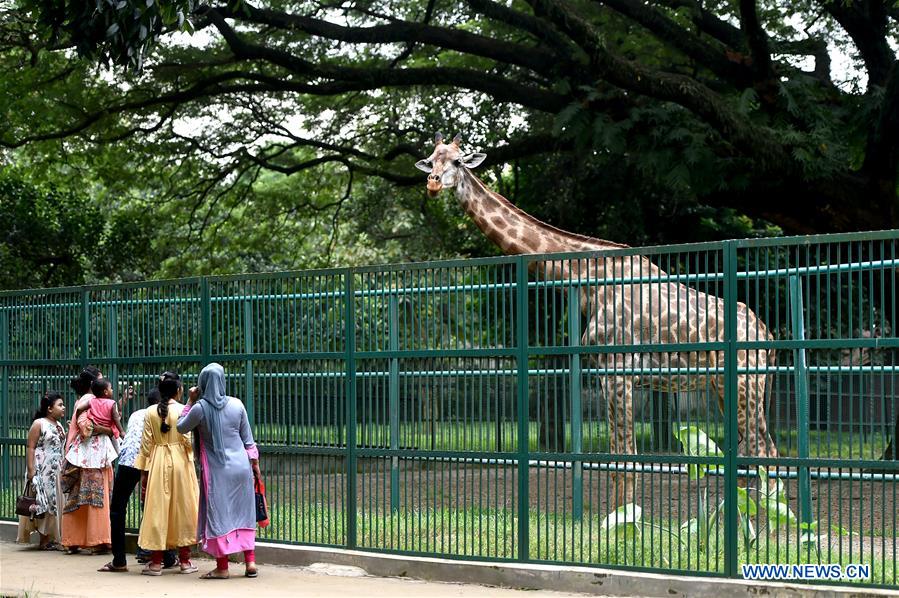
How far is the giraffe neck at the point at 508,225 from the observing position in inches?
510

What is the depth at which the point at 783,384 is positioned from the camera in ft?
29.7

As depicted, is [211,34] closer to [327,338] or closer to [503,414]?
[327,338]

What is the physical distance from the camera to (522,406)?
10.1 meters

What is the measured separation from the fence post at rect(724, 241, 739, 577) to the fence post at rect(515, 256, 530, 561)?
165cm

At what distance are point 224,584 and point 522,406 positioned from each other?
276 cm

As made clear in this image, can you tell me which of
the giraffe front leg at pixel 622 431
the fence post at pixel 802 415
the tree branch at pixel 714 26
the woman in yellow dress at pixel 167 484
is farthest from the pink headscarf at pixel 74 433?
the tree branch at pixel 714 26

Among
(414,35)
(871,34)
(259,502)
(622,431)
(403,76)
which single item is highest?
(414,35)

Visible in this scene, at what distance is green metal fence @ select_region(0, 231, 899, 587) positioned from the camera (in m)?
8.83

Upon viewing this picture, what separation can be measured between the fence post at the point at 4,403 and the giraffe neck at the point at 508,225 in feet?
17.3

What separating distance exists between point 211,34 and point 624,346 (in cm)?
1248

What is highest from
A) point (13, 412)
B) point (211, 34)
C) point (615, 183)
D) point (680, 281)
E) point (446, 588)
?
point (211, 34)

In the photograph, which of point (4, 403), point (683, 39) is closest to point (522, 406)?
point (4, 403)

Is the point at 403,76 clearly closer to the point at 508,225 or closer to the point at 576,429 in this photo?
the point at 508,225

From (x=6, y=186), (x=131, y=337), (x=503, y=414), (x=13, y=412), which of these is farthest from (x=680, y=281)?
(x=6, y=186)
